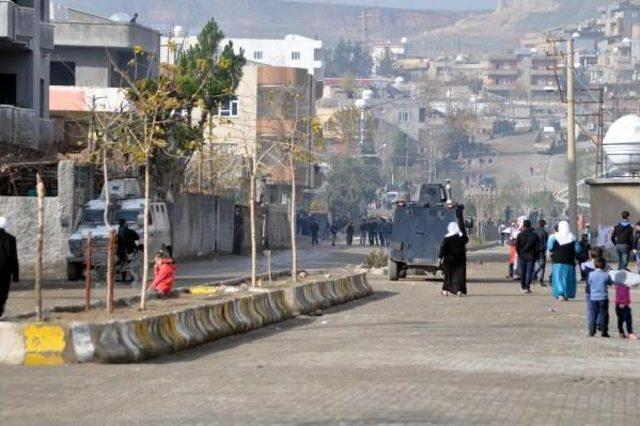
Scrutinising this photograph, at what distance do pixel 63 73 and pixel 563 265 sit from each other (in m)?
37.2

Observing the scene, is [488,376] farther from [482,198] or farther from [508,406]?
[482,198]

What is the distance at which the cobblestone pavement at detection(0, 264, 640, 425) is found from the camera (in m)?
14.2

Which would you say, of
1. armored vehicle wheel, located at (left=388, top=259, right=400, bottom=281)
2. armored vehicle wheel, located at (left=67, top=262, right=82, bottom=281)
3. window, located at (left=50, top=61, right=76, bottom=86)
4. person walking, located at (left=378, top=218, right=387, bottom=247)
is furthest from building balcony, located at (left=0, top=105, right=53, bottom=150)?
person walking, located at (left=378, top=218, right=387, bottom=247)

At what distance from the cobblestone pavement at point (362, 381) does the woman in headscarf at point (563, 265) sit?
723 centimetres

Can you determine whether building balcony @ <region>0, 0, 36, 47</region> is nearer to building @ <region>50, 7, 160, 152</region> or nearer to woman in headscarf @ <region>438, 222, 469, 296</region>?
building @ <region>50, 7, 160, 152</region>

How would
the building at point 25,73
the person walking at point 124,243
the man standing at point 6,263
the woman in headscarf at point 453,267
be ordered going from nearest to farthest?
the man standing at point 6,263
the woman in headscarf at point 453,267
the person walking at point 124,243
the building at point 25,73

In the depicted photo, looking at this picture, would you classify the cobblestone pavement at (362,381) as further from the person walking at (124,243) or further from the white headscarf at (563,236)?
the person walking at (124,243)

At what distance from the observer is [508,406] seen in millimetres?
14867

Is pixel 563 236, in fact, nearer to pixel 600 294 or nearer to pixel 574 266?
pixel 574 266

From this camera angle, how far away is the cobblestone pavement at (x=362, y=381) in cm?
1419

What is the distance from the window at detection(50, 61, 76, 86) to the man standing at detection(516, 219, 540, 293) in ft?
109

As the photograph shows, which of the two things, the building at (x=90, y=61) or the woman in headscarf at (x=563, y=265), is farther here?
the building at (x=90, y=61)

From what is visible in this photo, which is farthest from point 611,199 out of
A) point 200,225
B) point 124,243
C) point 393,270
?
point 124,243

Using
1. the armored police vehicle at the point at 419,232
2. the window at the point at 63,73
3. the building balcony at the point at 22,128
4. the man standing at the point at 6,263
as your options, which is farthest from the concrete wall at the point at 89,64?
the man standing at the point at 6,263
